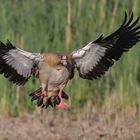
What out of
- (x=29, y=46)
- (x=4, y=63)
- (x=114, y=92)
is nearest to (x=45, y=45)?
(x=29, y=46)

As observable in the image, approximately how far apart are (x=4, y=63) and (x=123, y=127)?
1.54m

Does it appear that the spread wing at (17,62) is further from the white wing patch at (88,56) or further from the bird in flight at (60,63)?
the white wing patch at (88,56)

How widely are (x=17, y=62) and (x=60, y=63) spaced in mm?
494

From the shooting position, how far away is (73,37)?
1073 cm

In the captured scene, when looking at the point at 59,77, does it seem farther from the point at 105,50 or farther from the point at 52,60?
the point at 105,50

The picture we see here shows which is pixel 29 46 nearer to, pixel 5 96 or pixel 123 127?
pixel 5 96

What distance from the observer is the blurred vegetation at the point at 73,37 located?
10.4 metres

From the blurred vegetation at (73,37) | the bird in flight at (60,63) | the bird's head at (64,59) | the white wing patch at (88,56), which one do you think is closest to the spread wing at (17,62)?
the bird in flight at (60,63)

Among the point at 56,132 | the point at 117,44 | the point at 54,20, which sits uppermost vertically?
the point at 54,20

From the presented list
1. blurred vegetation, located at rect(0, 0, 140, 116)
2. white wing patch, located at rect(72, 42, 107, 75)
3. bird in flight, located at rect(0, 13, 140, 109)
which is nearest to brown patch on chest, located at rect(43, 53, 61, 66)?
bird in flight, located at rect(0, 13, 140, 109)

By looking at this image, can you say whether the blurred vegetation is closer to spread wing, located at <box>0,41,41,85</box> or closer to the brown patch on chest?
spread wing, located at <box>0,41,41,85</box>

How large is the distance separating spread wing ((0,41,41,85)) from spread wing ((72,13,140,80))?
0.38 metres

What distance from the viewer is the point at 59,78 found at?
841 centimetres

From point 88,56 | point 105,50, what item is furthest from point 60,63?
point 105,50
